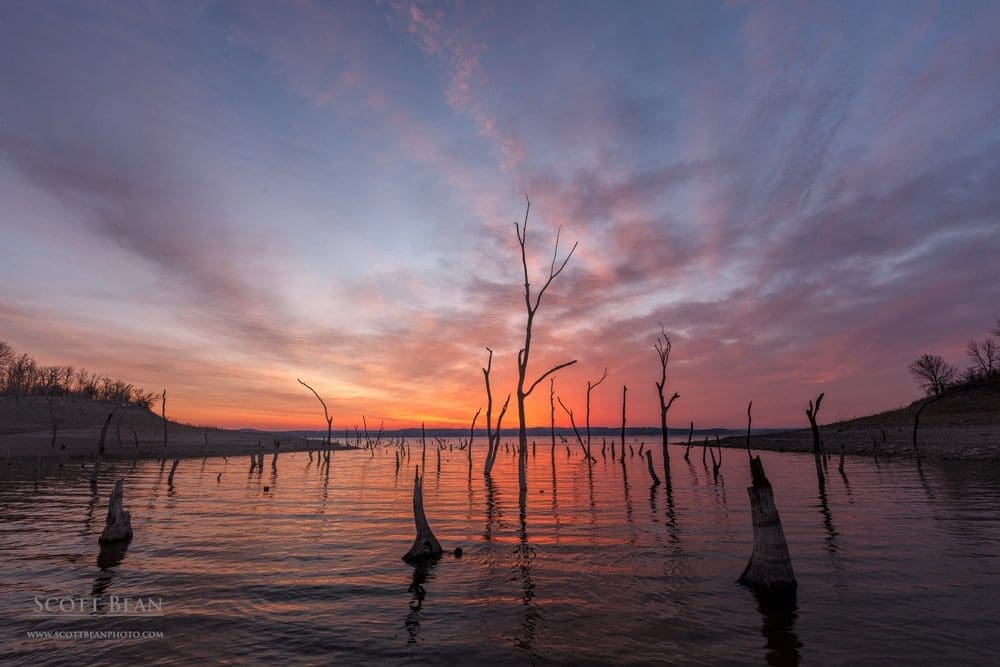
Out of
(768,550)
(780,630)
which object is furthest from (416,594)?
(768,550)

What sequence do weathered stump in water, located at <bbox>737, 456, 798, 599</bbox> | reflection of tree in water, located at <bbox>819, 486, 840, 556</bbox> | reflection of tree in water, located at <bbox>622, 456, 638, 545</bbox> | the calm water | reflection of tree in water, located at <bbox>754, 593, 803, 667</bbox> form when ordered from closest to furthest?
reflection of tree in water, located at <bbox>754, 593, 803, 667</bbox> → the calm water → weathered stump in water, located at <bbox>737, 456, 798, 599</bbox> → reflection of tree in water, located at <bbox>819, 486, 840, 556</bbox> → reflection of tree in water, located at <bbox>622, 456, 638, 545</bbox>

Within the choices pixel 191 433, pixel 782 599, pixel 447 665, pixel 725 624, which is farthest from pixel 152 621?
pixel 191 433

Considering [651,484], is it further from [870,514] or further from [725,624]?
[725,624]

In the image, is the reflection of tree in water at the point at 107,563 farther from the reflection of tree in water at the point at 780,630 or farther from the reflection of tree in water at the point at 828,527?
Answer: the reflection of tree in water at the point at 828,527

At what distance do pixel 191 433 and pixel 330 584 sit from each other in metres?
99.3

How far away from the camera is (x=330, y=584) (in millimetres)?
10406

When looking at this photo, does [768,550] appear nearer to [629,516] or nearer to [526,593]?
[526,593]

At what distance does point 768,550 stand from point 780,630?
2062 mm

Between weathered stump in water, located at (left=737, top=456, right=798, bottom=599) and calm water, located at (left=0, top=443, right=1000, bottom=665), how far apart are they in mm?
443

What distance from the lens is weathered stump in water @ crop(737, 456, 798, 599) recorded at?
368 inches

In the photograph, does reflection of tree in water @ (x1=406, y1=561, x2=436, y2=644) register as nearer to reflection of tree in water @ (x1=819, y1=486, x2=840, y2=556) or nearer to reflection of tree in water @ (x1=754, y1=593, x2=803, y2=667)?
reflection of tree in water @ (x1=754, y1=593, x2=803, y2=667)

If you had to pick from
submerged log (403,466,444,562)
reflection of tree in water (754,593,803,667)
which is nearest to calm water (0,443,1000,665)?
reflection of tree in water (754,593,803,667)

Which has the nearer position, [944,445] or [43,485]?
[43,485]

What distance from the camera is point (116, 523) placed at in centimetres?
1431
